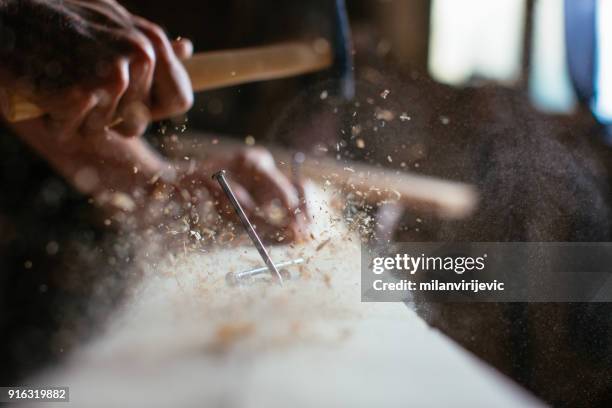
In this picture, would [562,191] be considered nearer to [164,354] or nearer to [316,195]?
[316,195]

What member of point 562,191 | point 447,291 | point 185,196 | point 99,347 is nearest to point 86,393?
point 99,347

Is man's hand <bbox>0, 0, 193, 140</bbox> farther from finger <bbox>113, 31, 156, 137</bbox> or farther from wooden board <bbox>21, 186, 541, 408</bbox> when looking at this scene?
wooden board <bbox>21, 186, 541, 408</bbox>

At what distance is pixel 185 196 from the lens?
426mm

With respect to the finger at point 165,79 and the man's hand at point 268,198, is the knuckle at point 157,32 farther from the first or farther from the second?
the man's hand at point 268,198

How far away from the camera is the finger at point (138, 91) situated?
41cm

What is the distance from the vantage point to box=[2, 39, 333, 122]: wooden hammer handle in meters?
0.42

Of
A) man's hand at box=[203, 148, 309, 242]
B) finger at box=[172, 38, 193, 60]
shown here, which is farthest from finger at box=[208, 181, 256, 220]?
finger at box=[172, 38, 193, 60]

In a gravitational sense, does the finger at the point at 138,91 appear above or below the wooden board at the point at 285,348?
above

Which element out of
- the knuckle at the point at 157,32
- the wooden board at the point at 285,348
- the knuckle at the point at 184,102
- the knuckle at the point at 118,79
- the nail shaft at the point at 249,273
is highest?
the knuckle at the point at 157,32

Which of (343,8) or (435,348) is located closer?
(435,348)

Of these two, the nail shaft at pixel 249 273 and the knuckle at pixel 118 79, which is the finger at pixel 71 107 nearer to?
the knuckle at pixel 118 79

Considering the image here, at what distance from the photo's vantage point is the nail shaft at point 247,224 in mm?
406

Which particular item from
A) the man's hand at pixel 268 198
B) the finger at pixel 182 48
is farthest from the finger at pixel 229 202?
the finger at pixel 182 48

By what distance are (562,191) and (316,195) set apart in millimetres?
189
